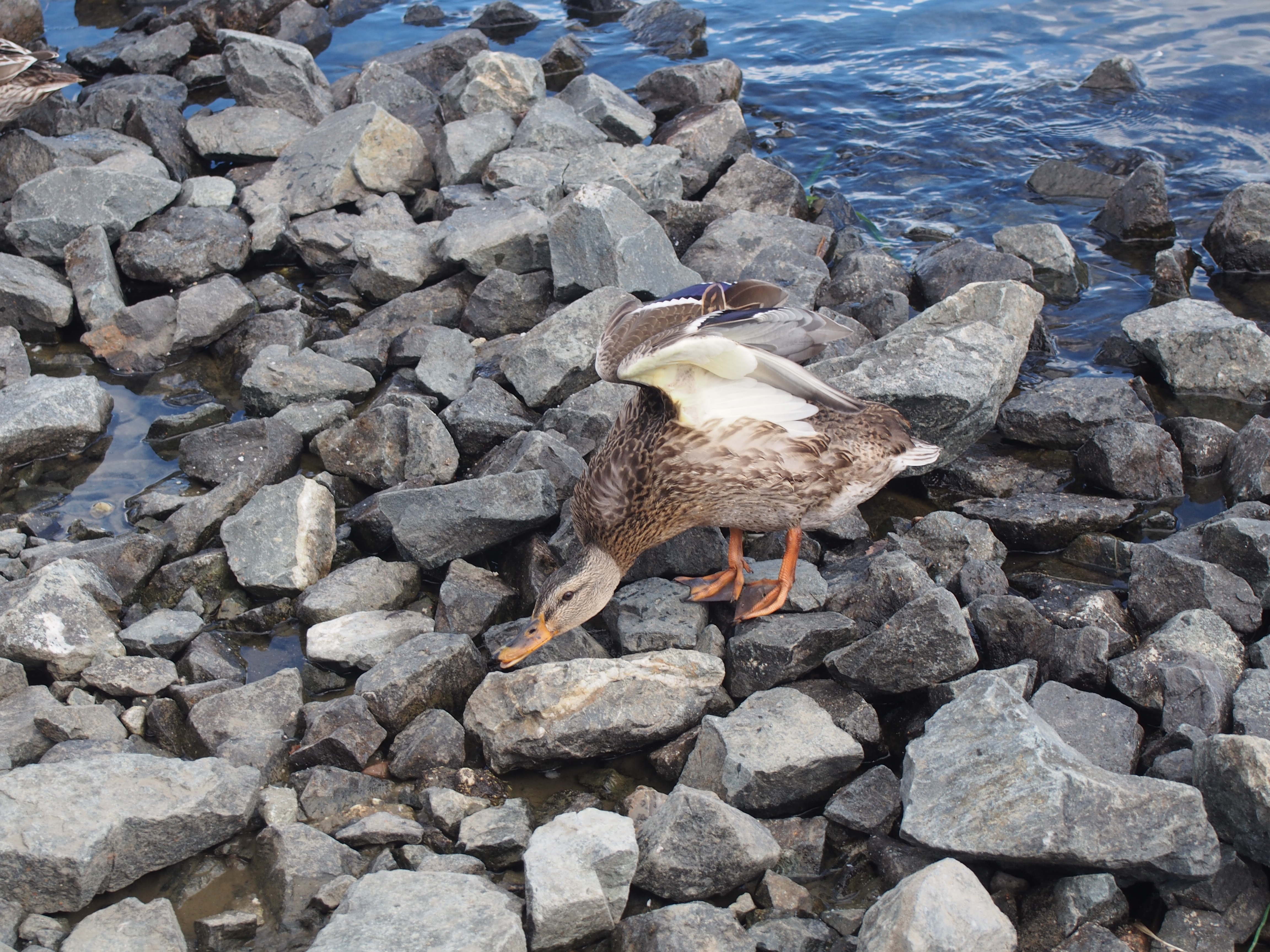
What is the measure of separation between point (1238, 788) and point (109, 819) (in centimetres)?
348

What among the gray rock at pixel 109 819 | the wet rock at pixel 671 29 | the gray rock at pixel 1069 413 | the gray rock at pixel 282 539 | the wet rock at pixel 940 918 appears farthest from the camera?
the wet rock at pixel 671 29

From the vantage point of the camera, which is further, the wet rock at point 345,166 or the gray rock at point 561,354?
the wet rock at point 345,166

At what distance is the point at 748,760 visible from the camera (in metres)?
3.62

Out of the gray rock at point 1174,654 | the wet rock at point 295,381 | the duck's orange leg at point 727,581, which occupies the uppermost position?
the wet rock at point 295,381

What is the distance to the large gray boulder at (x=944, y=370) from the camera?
16.9ft

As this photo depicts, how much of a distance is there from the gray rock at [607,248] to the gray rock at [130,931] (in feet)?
13.7

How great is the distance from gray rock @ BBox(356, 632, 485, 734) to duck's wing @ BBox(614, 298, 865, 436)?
4.35 feet

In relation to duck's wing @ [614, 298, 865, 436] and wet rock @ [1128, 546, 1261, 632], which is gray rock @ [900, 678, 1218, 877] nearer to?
wet rock @ [1128, 546, 1261, 632]

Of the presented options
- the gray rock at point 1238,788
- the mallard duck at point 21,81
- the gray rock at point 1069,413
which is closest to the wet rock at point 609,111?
the mallard duck at point 21,81

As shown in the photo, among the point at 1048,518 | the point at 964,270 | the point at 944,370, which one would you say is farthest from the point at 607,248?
the point at 1048,518

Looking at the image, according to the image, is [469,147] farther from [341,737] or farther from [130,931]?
[130,931]

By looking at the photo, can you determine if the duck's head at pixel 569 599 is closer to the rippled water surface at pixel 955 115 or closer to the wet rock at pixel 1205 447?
the rippled water surface at pixel 955 115

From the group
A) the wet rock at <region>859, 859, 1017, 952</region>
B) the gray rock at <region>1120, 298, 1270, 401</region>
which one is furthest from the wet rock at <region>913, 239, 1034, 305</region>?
the wet rock at <region>859, 859, 1017, 952</region>

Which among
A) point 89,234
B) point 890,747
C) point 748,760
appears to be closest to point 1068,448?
point 890,747
